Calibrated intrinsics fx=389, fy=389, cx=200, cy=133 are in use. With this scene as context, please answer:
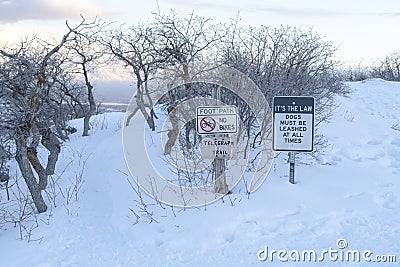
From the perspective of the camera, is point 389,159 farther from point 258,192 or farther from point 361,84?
point 361,84

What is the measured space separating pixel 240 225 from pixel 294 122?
1763 mm

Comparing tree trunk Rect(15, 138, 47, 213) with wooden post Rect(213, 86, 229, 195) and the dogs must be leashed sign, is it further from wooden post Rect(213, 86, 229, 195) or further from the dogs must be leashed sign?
the dogs must be leashed sign

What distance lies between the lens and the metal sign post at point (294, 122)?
555 cm

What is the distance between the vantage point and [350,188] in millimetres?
5840

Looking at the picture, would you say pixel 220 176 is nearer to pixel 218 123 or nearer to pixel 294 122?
pixel 218 123

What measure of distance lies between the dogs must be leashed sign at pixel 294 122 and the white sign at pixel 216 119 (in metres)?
0.74

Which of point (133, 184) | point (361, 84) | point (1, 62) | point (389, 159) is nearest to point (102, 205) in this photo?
point (133, 184)

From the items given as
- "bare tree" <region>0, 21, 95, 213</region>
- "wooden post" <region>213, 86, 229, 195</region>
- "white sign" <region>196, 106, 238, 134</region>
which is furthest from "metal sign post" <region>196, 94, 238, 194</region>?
"bare tree" <region>0, 21, 95, 213</region>

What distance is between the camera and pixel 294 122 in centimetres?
559

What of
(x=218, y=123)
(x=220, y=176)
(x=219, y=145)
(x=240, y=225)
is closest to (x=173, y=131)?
(x=220, y=176)

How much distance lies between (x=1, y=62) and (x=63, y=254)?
333cm

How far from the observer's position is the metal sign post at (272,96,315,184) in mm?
5555

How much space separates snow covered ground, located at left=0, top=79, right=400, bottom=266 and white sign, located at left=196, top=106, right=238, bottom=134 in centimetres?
99

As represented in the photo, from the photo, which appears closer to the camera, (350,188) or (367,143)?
(350,188)
